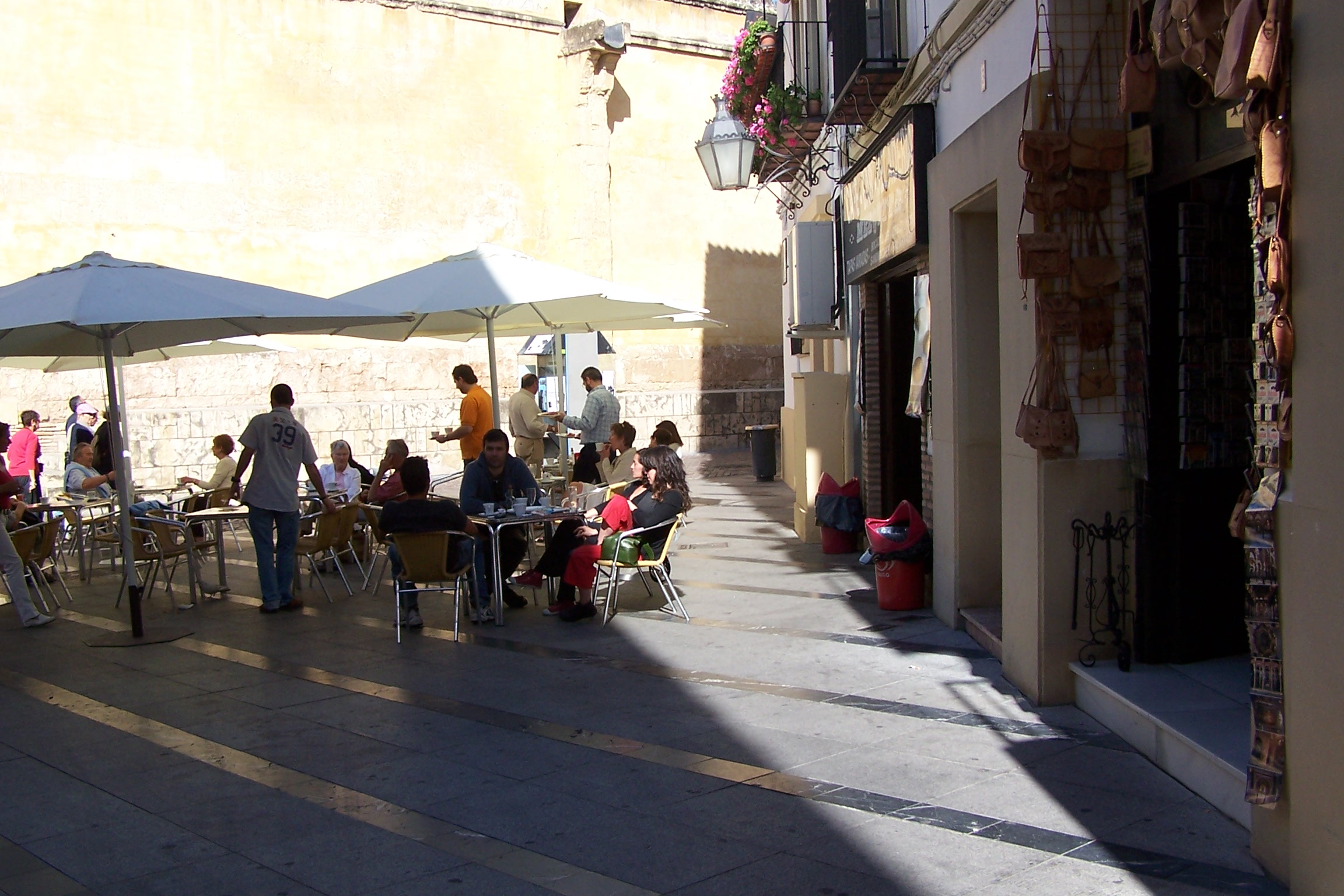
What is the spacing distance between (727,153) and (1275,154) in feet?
32.5

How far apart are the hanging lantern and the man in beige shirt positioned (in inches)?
125

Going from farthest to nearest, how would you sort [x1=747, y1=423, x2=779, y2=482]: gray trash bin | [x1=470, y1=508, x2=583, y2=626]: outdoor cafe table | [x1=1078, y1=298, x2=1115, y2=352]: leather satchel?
1. [x1=747, y1=423, x2=779, y2=482]: gray trash bin
2. [x1=470, y1=508, x2=583, y2=626]: outdoor cafe table
3. [x1=1078, y1=298, x2=1115, y2=352]: leather satchel

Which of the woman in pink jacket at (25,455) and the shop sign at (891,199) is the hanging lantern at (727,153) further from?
the woman in pink jacket at (25,455)

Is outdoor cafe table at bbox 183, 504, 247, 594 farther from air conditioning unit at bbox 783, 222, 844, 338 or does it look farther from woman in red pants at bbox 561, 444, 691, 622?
air conditioning unit at bbox 783, 222, 844, 338

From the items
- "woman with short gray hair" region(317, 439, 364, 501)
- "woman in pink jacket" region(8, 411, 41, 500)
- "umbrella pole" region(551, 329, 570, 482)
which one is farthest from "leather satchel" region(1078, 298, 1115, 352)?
"woman in pink jacket" region(8, 411, 41, 500)

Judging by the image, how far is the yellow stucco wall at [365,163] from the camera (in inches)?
690

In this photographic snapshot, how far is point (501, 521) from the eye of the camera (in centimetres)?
806

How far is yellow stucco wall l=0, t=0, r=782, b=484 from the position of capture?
17.5m

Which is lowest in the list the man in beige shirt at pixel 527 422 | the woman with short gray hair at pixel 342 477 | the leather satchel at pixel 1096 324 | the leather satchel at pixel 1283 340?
the woman with short gray hair at pixel 342 477

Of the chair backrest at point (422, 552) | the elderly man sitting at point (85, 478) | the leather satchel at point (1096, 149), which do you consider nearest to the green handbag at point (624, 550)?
the chair backrest at point (422, 552)

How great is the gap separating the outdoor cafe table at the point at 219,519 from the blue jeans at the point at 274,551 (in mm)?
289

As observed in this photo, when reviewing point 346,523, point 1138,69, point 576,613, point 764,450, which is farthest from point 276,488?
point 764,450

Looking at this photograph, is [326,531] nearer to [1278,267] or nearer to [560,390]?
[1278,267]

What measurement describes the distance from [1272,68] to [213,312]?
243 inches
